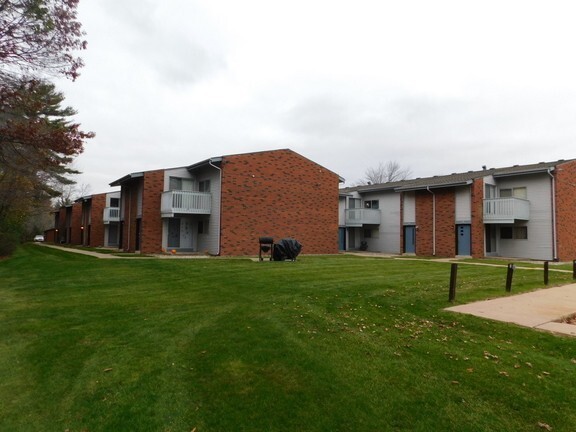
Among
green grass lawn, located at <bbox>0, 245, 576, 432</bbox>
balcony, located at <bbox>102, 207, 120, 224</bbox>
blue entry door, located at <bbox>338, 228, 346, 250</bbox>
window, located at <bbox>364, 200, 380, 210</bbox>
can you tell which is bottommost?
green grass lawn, located at <bbox>0, 245, 576, 432</bbox>

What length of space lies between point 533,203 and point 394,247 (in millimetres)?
10174

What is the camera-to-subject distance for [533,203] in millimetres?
25109

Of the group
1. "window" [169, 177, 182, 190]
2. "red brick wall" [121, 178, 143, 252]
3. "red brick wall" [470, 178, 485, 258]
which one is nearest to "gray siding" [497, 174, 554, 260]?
"red brick wall" [470, 178, 485, 258]

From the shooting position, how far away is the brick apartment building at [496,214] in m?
24.2

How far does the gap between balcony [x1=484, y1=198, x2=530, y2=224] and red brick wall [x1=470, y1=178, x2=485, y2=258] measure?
44cm

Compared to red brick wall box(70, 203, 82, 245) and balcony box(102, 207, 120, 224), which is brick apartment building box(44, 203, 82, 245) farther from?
balcony box(102, 207, 120, 224)

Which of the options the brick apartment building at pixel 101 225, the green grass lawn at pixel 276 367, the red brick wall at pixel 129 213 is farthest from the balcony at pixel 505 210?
the brick apartment building at pixel 101 225

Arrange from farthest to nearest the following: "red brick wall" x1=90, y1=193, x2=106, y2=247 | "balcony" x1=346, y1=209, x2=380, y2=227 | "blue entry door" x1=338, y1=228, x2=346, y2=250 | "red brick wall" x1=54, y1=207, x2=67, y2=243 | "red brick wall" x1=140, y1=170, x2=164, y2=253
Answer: "red brick wall" x1=54, y1=207, x2=67, y2=243
"red brick wall" x1=90, y1=193, x2=106, y2=247
"blue entry door" x1=338, y1=228, x2=346, y2=250
"balcony" x1=346, y1=209, x2=380, y2=227
"red brick wall" x1=140, y1=170, x2=164, y2=253

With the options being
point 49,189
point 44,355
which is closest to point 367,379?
point 44,355

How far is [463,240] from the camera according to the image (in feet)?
84.1

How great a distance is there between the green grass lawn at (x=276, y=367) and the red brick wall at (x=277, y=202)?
47.4 ft

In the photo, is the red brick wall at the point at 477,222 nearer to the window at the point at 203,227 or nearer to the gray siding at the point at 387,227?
the gray siding at the point at 387,227

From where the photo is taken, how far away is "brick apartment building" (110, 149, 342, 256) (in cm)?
2325

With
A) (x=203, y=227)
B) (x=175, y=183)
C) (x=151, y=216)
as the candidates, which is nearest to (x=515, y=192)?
(x=203, y=227)
